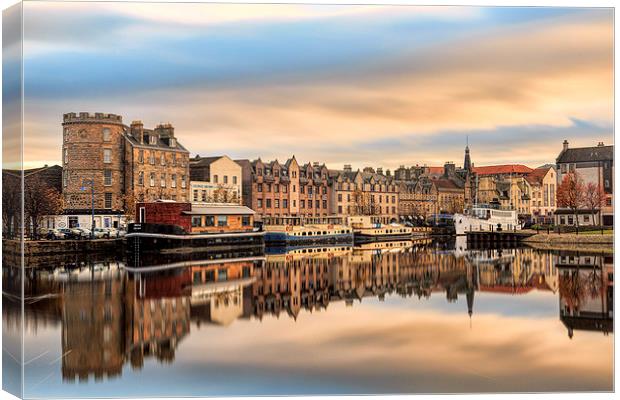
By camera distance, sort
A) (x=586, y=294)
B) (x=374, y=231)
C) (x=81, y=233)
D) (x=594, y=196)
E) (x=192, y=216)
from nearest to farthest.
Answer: (x=586, y=294)
(x=594, y=196)
(x=81, y=233)
(x=192, y=216)
(x=374, y=231)

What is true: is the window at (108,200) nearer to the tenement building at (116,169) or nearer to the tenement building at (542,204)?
the tenement building at (116,169)

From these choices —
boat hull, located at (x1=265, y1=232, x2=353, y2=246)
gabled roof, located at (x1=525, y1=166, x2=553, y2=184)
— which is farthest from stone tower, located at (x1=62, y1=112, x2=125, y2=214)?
gabled roof, located at (x1=525, y1=166, x2=553, y2=184)

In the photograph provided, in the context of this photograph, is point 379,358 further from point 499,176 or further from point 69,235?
point 499,176

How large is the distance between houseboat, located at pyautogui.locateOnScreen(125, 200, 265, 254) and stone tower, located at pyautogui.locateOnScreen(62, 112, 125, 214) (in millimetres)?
2731

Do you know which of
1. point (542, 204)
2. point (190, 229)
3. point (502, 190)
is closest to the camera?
point (190, 229)

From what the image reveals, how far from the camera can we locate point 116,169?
4034cm

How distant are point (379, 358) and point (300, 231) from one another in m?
32.9

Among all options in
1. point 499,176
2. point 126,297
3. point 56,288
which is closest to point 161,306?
point 126,297

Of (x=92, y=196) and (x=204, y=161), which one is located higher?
(x=204, y=161)

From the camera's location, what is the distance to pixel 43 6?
12.6m

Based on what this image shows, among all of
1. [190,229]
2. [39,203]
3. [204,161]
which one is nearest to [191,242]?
[190,229]

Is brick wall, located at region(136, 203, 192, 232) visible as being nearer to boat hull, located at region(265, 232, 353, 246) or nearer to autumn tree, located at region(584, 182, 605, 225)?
boat hull, located at region(265, 232, 353, 246)

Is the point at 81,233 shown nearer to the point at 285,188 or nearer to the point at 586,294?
the point at 586,294

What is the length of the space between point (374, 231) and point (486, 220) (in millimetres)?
10280
